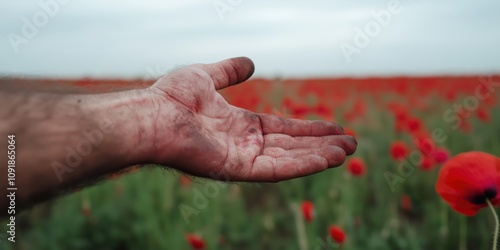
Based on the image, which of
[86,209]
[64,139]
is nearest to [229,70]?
[64,139]

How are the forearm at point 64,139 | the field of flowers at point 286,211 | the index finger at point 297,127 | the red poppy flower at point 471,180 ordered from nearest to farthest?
the red poppy flower at point 471,180 → the forearm at point 64,139 → the index finger at point 297,127 → the field of flowers at point 286,211

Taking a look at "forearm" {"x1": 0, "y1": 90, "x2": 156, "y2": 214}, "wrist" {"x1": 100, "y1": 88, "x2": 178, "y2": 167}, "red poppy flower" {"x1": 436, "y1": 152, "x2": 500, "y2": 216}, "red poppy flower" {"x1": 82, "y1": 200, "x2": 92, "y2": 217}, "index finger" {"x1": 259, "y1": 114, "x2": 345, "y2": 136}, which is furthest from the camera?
"red poppy flower" {"x1": 82, "y1": 200, "x2": 92, "y2": 217}

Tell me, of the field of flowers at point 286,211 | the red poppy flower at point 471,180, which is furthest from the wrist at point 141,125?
the red poppy flower at point 471,180

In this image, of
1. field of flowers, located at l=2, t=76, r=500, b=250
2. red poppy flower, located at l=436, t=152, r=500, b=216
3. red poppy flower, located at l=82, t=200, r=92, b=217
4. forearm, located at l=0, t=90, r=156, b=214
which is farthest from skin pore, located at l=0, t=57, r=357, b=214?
red poppy flower, located at l=82, t=200, r=92, b=217

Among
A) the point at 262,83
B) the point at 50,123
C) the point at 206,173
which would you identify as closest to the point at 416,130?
the point at 206,173

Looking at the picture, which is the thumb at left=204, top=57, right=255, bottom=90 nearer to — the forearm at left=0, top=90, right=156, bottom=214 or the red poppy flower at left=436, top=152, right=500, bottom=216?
the forearm at left=0, top=90, right=156, bottom=214

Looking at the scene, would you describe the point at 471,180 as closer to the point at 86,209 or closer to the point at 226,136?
the point at 226,136

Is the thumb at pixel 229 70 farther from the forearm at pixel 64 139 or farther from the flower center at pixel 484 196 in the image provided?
the flower center at pixel 484 196
